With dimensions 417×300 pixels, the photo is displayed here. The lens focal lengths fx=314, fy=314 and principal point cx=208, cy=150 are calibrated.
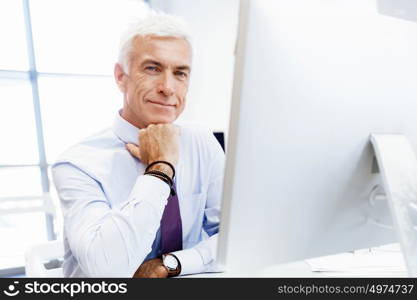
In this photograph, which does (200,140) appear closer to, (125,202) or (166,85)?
(166,85)

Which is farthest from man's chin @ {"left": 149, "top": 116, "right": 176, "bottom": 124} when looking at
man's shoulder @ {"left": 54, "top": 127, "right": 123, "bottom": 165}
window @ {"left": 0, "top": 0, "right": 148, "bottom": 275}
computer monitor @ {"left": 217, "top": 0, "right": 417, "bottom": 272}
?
window @ {"left": 0, "top": 0, "right": 148, "bottom": 275}

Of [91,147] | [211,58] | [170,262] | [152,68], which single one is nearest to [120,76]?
[152,68]

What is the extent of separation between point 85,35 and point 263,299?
6.63ft

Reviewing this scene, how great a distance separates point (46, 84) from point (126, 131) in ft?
4.74

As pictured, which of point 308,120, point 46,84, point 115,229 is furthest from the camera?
point 46,84

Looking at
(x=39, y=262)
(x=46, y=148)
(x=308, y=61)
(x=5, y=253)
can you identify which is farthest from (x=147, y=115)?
(x=5, y=253)

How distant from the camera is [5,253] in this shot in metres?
2.13

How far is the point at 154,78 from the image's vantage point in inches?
34.7

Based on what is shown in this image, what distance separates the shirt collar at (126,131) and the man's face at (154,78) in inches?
0.9

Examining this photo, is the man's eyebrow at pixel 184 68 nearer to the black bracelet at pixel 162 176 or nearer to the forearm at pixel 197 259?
the black bracelet at pixel 162 176

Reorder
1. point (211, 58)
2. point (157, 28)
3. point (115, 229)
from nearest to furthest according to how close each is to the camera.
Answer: point (115, 229) → point (157, 28) → point (211, 58)

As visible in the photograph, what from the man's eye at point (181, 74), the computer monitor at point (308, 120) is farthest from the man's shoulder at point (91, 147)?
the computer monitor at point (308, 120)

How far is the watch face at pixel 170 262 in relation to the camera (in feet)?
2.30

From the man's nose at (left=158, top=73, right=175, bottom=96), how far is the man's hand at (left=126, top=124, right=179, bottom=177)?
12 centimetres
